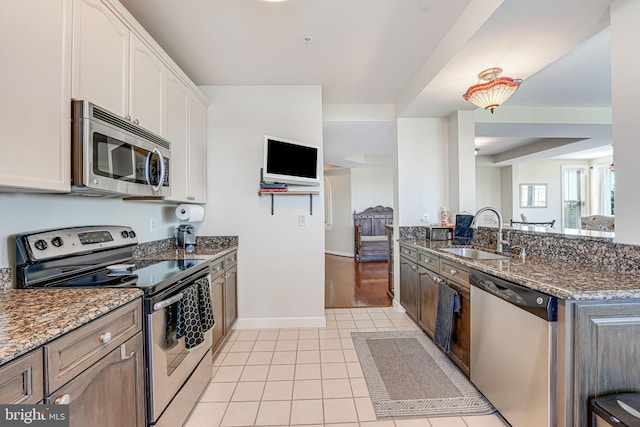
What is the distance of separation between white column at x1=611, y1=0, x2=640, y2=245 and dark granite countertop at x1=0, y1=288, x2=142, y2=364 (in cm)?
246

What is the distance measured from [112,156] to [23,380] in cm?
108

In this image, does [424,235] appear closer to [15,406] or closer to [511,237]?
[511,237]

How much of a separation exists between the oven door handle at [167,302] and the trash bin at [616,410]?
6.41 feet

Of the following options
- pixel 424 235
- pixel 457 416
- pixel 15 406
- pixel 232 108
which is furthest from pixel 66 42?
pixel 424 235

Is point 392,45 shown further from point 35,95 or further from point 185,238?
point 185,238

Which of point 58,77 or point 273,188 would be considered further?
point 273,188

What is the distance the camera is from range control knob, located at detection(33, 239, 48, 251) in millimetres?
1344

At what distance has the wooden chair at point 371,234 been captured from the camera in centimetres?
713

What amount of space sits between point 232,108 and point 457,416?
3.29 metres

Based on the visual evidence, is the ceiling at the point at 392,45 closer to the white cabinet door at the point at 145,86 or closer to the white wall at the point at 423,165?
the white wall at the point at 423,165

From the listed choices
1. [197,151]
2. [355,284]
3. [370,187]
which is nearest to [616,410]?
[197,151]

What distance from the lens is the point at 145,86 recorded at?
1.89 m

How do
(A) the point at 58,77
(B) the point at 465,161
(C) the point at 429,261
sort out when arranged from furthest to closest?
(B) the point at 465,161
(C) the point at 429,261
(A) the point at 58,77

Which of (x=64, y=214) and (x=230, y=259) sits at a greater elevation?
(x=64, y=214)
